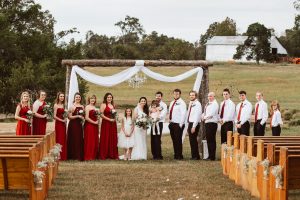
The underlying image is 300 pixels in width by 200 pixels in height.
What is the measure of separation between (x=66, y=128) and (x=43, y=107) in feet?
3.21

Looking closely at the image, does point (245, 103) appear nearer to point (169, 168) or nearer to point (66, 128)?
point (169, 168)

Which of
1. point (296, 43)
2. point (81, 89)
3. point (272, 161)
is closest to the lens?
point (272, 161)

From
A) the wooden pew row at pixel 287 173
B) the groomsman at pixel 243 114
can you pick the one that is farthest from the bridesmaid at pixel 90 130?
the wooden pew row at pixel 287 173

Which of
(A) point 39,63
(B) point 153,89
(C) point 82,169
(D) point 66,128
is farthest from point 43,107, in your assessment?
(B) point 153,89

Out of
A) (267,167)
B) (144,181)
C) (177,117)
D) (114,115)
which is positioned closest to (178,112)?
(177,117)

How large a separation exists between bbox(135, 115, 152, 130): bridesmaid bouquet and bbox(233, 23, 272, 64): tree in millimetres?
78166

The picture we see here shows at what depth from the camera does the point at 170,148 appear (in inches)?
926

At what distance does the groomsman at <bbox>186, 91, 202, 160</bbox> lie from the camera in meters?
19.5

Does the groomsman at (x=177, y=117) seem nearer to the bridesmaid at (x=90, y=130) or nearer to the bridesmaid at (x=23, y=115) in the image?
the bridesmaid at (x=90, y=130)

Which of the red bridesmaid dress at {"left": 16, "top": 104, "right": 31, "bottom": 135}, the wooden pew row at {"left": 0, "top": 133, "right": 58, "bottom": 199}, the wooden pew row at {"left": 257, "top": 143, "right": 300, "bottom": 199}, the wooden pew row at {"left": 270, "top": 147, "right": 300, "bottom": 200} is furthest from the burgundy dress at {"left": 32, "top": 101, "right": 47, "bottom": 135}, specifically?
the wooden pew row at {"left": 270, "top": 147, "right": 300, "bottom": 200}

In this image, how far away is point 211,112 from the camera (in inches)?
760

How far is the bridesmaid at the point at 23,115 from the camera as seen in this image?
18422mm

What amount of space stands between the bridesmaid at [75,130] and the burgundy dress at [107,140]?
65 centimetres

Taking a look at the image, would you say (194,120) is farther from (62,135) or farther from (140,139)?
(62,135)
